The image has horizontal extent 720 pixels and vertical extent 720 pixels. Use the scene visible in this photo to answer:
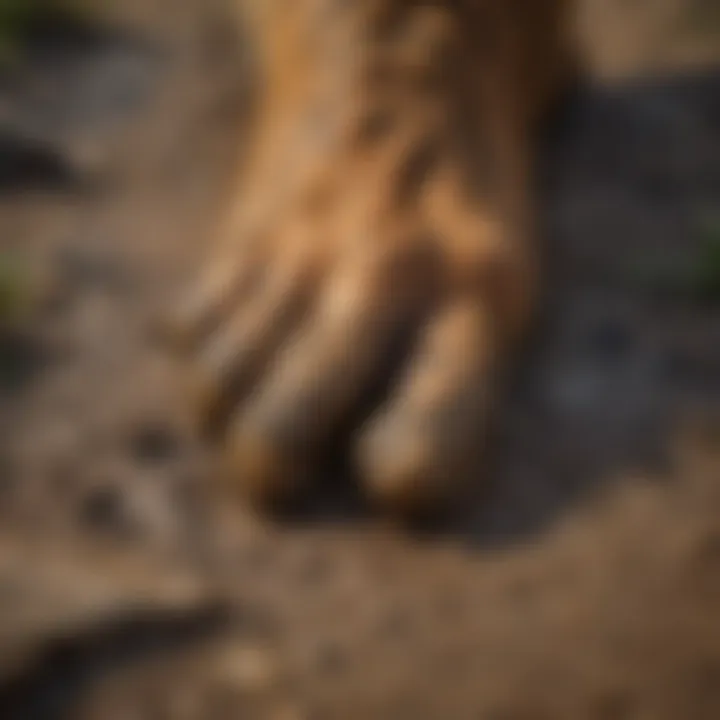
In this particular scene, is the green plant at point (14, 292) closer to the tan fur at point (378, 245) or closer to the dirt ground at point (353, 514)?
the dirt ground at point (353, 514)

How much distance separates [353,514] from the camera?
3.08ft

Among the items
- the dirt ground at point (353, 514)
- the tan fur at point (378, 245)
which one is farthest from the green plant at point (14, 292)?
the tan fur at point (378, 245)

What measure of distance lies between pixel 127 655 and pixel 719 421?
45 cm

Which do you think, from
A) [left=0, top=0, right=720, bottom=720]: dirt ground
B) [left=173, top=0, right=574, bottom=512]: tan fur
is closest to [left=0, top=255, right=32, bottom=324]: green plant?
[left=0, top=0, right=720, bottom=720]: dirt ground

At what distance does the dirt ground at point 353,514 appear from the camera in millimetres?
810

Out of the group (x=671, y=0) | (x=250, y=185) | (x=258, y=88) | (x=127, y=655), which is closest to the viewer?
(x=127, y=655)

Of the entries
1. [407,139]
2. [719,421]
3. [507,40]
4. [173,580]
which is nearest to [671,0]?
[507,40]

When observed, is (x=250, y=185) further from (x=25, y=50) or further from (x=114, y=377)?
(x=25, y=50)

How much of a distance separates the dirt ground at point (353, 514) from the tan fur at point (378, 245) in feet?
0.14

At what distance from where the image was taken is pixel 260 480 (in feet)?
3.08

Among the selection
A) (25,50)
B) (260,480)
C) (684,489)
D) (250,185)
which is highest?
(25,50)

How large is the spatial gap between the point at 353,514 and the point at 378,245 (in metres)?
0.22

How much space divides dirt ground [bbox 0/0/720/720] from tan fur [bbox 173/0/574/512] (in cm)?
4

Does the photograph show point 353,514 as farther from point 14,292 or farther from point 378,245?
point 14,292
